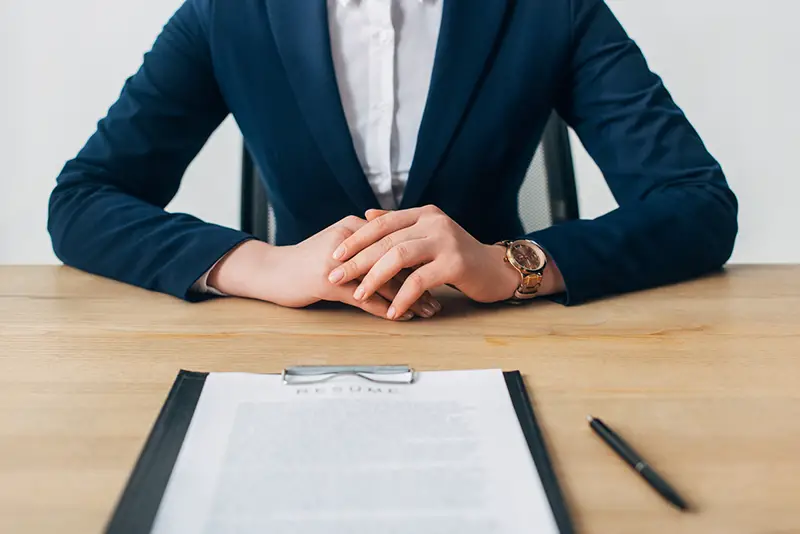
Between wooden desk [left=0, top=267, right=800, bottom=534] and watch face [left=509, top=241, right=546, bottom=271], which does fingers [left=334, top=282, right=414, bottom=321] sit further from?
watch face [left=509, top=241, right=546, bottom=271]

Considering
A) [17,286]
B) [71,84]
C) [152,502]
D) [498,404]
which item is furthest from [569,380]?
[71,84]

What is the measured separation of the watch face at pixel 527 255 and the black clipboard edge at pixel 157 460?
37cm

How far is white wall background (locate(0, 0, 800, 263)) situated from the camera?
1.97 m

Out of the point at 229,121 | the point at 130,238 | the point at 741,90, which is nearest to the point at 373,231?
the point at 130,238

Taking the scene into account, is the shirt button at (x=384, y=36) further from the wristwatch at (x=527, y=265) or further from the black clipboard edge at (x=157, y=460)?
the black clipboard edge at (x=157, y=460)

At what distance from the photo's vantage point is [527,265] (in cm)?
86

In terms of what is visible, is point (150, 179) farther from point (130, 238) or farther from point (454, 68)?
point (454, 68)

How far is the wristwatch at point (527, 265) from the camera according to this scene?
85 centimetres

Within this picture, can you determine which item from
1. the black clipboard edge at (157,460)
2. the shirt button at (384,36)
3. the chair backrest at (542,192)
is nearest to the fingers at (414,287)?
the black clipboard edge at (157,460)

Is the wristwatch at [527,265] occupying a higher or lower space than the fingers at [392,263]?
lower

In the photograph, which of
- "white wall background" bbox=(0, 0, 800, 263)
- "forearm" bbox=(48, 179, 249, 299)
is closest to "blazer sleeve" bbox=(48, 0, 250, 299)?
"forearm" bbox=(48, 179, 249, 299)

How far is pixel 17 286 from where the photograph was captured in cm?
92

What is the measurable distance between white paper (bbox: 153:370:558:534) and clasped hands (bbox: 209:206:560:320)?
6.4 inches

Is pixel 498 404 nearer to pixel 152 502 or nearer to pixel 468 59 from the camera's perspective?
pixel 152 502
